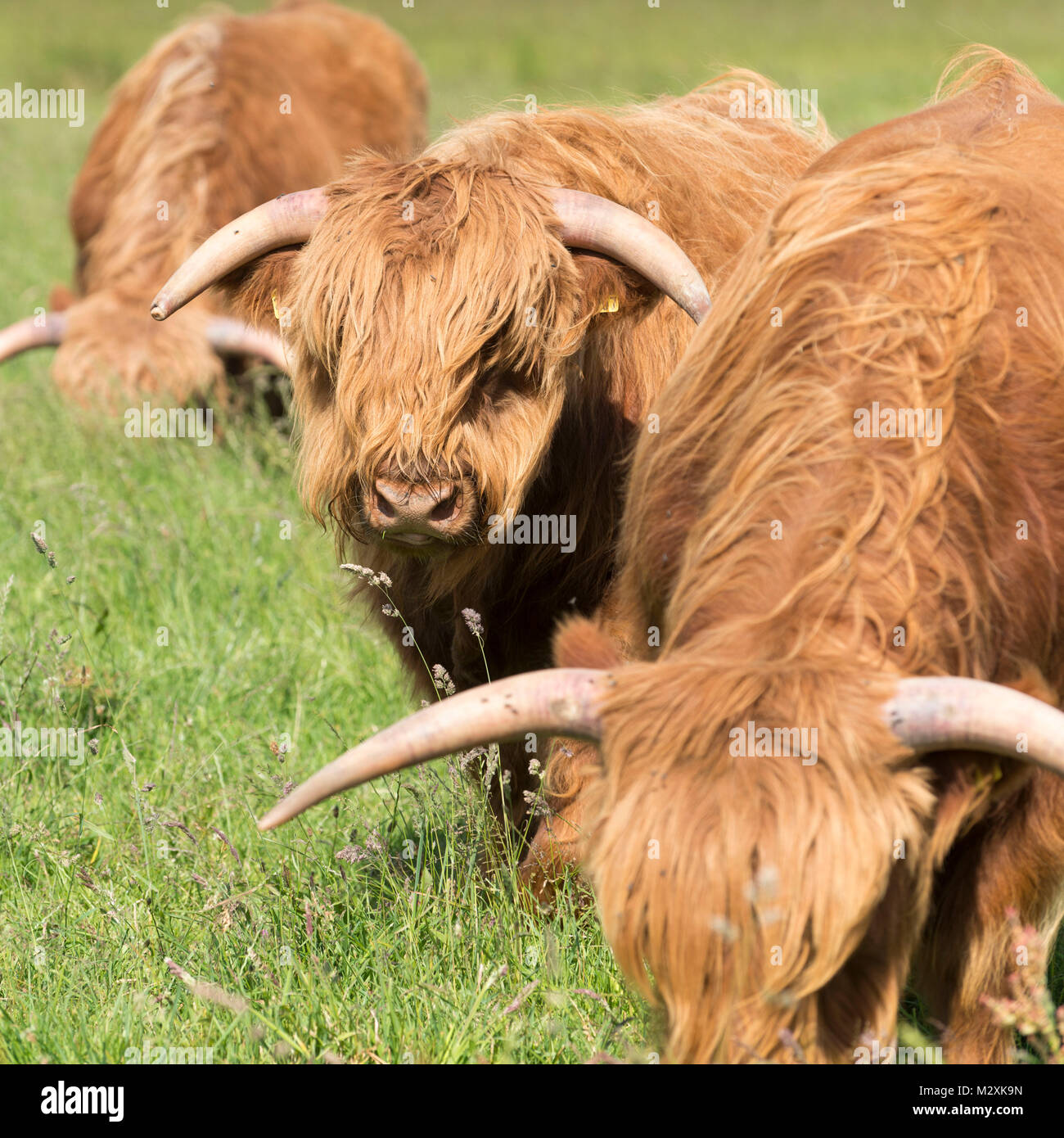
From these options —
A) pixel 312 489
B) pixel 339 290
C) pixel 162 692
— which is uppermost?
pixel 339 290

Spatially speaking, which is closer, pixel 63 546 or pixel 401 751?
pixel 401 751

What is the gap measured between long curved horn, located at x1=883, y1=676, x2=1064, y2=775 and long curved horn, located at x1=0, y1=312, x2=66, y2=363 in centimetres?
449

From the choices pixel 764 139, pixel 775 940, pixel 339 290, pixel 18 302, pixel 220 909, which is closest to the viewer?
pixel 775 940

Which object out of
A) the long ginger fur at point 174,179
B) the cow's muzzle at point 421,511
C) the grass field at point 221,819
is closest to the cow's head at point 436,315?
the cow's muzzle at point 421,511

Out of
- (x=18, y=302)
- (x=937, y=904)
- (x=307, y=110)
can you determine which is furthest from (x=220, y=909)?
(x=18, y=302)

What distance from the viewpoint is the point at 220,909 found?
10.7 ft

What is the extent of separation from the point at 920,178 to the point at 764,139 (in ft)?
5.78

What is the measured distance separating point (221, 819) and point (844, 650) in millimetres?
2215

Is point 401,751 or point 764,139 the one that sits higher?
point 764,139

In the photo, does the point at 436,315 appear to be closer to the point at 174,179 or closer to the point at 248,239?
the point at 248,239

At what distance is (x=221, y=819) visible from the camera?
377cm

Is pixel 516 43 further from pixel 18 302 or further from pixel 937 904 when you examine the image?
pixel 937 904

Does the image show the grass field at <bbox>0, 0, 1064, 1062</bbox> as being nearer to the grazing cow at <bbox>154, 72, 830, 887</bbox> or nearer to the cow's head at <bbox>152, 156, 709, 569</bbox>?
the grazing cow at <bbox>154, 72, 830, 887</bbox>

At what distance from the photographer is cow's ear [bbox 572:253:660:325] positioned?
3188mm
